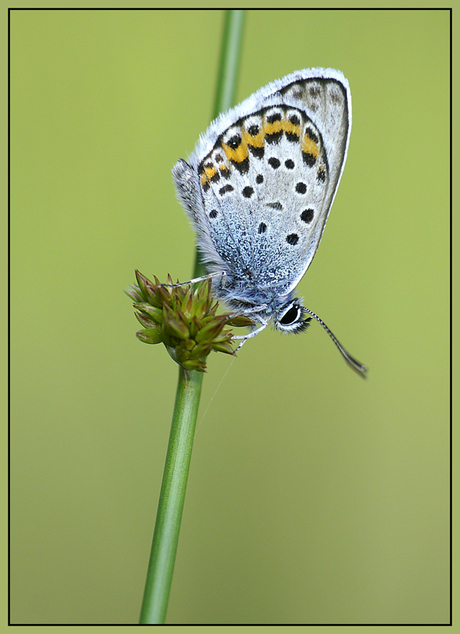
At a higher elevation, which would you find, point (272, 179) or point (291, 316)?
point (272, 179)

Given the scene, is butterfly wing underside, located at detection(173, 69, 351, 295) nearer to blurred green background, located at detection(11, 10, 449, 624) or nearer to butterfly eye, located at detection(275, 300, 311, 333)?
butterfly eye, located at detection(275, 300, 311, 333)

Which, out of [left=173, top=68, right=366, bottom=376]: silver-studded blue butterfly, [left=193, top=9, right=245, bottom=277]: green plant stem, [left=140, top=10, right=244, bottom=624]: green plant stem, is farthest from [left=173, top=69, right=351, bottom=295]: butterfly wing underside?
[left=140, top=10, right=244, bottom=624]: green plant stem

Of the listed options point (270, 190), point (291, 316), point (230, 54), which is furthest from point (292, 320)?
point (230, 54)

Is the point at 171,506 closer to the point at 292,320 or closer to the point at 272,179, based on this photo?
the point at 292,320

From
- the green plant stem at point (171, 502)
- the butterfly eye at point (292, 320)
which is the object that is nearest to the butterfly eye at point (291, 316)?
the butterfly eye at point (292, 320)

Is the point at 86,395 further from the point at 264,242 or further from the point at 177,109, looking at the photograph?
the point at 177,109

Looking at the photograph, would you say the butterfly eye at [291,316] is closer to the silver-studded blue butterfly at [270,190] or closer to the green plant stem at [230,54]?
the silver-studded blue butterfly at [270,190]

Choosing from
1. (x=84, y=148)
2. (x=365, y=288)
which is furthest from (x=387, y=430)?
(x=84, y=148)

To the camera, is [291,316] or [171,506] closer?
[171,506]
